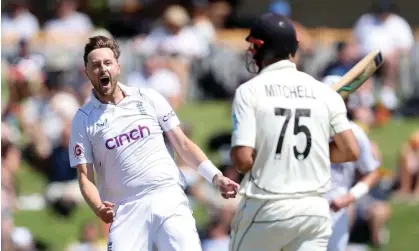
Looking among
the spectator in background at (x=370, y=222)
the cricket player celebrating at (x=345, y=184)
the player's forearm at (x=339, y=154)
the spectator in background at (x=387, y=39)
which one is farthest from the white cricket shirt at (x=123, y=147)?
the spectator in background at (x=387, y=39)

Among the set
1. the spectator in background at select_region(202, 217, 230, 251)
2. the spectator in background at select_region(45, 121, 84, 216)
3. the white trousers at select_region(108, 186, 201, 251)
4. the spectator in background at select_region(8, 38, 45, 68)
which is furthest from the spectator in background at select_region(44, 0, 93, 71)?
the white trousers at select_region(108, 186, 201, 251)

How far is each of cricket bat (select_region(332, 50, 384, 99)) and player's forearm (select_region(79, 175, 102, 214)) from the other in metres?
1.99

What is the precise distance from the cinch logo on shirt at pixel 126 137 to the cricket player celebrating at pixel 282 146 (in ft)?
2.24

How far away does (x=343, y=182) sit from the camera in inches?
405

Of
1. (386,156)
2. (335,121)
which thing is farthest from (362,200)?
(335,121)

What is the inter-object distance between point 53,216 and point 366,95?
15.7ft

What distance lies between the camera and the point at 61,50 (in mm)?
18625

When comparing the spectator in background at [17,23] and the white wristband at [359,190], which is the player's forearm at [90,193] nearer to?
the white wristband at [359,190]

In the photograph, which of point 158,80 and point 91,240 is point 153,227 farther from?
point 158,80

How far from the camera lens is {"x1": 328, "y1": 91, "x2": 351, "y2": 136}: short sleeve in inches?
311

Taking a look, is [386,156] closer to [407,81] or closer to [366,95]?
[366,95]

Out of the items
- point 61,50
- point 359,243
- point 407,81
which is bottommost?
point 359,243

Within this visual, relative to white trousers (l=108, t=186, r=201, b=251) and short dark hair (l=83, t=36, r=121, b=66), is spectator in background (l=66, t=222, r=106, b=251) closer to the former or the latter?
white trousers (l=108, t=186, r=201, b=251)

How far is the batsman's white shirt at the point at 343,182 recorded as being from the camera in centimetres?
1000
